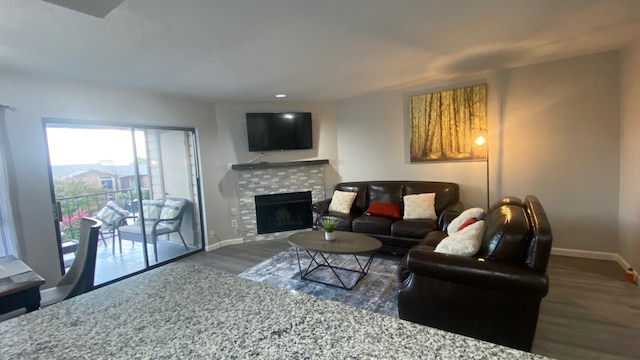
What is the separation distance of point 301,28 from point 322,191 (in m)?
3.43

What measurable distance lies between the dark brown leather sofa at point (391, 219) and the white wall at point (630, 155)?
1.67m

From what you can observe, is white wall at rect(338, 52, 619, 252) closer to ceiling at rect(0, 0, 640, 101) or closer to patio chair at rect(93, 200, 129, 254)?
ceiling at rect(0, 0, 640, 101)

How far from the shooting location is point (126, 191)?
12.7 feet

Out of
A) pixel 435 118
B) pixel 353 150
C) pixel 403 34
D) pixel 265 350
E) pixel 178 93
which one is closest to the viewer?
pixel 265 350

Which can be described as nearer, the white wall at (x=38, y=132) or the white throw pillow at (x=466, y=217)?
the white wall at (x=38, y=132)

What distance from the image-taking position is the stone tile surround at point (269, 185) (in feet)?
16.6

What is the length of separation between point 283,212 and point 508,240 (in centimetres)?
387

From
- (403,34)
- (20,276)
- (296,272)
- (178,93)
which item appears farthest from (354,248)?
(178,93)

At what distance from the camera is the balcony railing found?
3289 millimetres

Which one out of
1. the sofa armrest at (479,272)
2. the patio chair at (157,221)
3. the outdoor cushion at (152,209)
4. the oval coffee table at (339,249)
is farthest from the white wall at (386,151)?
the outdoor cushion at (152,209)

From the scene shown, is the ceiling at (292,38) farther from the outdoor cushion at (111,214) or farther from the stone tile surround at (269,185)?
the stone tile surround at (269,185)

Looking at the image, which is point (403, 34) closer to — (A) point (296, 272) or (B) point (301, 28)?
(B) point (301, 28)

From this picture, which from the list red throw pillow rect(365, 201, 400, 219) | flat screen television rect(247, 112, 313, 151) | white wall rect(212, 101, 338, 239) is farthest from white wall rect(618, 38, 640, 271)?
flat screen television rect(247, 112, 313, 151)

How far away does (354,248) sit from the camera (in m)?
3.01
